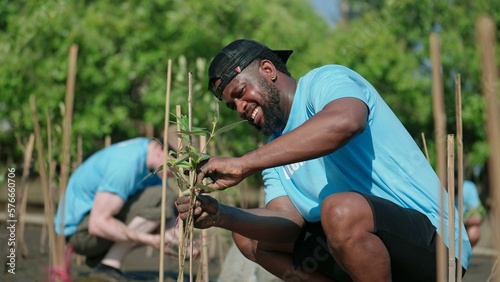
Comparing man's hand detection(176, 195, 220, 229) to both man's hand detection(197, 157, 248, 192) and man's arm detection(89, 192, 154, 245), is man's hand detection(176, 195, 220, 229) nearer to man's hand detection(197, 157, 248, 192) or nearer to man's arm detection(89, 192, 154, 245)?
man's hand detection(197, 157, 248, 192)

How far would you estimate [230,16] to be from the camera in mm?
12023

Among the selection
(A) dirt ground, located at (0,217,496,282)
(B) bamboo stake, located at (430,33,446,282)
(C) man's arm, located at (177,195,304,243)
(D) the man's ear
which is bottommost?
(A) dirt ground, located at (0,217,496,282)

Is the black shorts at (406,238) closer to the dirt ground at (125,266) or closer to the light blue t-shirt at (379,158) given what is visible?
the light blue t-shirt at (379,158)

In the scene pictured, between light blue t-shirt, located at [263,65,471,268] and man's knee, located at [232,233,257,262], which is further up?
light blue t-shirt, located at [263,65,471,268]

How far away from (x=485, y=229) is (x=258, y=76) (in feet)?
37.5

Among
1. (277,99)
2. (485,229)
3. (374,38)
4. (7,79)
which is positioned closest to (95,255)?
(277,99)

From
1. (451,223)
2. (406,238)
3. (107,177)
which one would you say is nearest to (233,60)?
(406,238)

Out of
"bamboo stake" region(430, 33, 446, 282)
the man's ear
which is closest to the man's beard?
the man's ear

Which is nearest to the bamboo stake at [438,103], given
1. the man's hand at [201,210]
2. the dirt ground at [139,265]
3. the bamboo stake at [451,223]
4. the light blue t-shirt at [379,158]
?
the bamboo stake at [451,223]

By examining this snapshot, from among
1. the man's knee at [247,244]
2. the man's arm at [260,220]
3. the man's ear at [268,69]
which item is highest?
the man's ear at [268,69]

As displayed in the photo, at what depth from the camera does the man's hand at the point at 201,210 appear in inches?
115

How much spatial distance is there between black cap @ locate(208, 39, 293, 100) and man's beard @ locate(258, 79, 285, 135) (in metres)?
0.11

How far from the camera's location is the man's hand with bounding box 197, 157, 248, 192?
2.82m

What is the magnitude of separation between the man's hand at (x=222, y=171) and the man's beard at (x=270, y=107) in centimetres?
58
